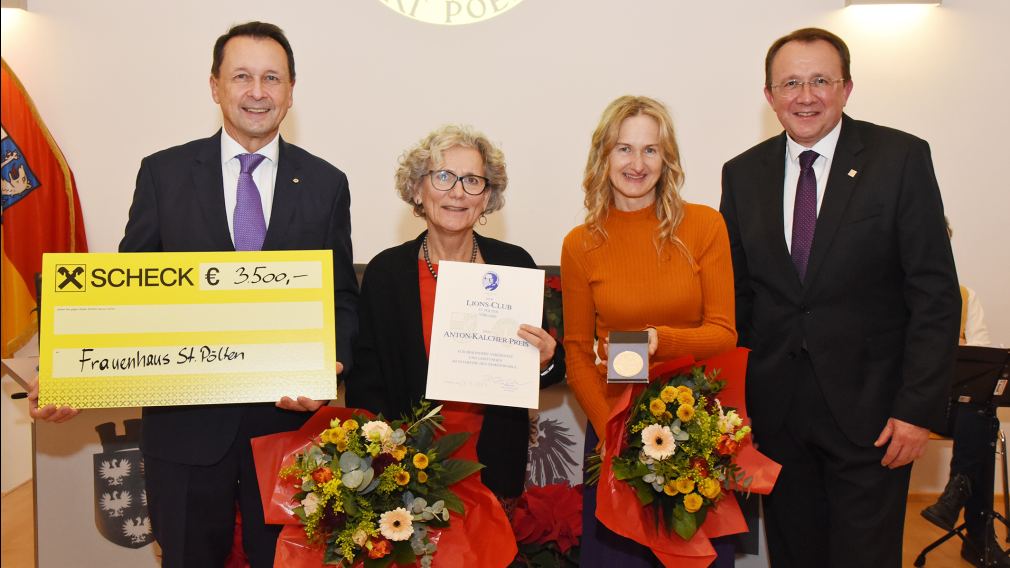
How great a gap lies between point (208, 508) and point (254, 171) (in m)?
0.99

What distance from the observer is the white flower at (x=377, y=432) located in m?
2.00

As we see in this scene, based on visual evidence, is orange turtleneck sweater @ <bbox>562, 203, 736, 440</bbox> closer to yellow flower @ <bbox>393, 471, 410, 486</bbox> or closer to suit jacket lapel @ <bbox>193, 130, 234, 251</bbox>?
yellow flower @ <bbox>393, 471, 410, 486</bbox>

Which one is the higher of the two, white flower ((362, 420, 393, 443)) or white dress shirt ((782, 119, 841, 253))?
white dress shirt ((782, 119, 841, 253))

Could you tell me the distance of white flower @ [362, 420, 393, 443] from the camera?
6.56 ft

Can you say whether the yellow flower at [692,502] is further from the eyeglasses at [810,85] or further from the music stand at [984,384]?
the music stand at [984,384]

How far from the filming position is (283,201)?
2.28 meters

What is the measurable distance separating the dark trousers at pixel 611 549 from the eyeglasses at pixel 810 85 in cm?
121

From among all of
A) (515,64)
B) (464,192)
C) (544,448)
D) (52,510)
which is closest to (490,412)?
(464,192)

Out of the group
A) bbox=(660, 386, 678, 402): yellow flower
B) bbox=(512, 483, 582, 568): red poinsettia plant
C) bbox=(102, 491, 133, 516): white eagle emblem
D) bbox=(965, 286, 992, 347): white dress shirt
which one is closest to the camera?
bbox=(660, 386, 678, 402): yellow flower

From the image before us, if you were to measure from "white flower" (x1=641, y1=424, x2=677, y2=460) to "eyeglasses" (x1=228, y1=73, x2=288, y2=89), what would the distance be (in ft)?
4.89

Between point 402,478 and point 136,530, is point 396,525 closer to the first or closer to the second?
point 402,478

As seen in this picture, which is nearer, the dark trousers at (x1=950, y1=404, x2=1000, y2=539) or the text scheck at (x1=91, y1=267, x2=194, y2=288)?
the text scheck at (x1=91, y1=267, x2=194, y2=288)

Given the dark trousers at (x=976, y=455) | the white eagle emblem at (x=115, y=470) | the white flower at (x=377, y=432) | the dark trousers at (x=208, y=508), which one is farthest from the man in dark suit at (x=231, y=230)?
the dark trousers at (x=976, y=455)

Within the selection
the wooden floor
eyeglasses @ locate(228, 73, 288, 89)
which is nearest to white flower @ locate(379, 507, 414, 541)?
eyeglasses @ locate(228, 73, 288, 89)
